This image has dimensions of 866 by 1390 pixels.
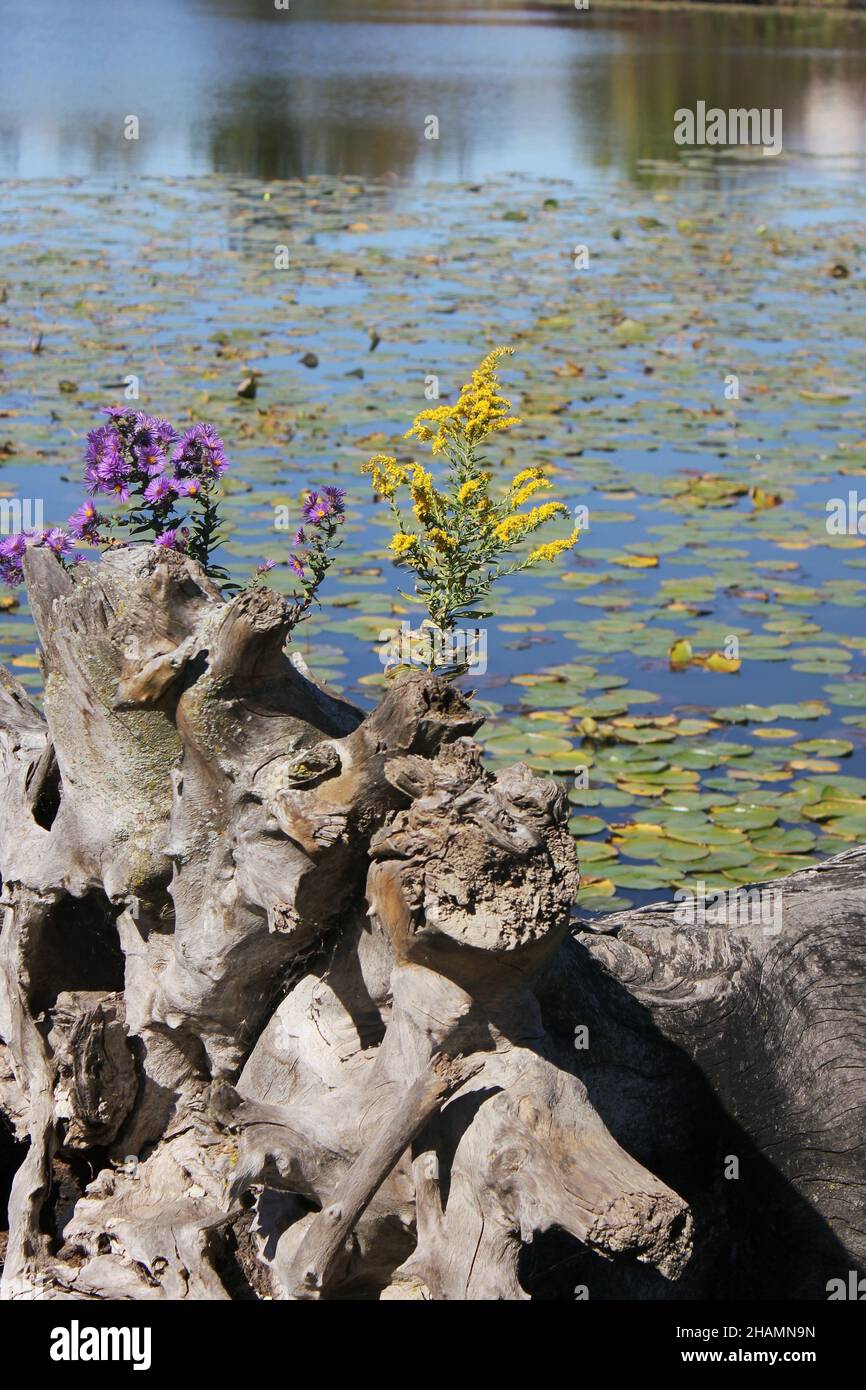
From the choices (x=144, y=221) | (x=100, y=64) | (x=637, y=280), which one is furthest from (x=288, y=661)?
(x=100, y=64)

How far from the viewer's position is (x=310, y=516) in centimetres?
267

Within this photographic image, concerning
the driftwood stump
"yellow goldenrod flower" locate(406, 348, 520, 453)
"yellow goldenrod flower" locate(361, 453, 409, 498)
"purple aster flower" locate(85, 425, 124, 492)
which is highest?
"yellow goldenrod flower" locate(406, 348, 520, 453)

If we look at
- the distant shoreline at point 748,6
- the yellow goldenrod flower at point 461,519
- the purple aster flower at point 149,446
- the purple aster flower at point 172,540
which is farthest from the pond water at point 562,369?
the distant shoreline at point 748,6

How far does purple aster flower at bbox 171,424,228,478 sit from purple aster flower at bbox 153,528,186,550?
0.35 ft

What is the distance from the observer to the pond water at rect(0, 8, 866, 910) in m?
4.38

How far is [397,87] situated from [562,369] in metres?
16.5

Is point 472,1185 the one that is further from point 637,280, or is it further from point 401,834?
point 637,280

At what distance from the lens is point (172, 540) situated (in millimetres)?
2543

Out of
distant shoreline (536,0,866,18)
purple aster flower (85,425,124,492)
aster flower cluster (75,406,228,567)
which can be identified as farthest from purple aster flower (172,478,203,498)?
distant shoreline (536,0,866,18)

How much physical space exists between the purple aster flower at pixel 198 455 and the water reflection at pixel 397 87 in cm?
1416

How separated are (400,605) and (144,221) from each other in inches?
349

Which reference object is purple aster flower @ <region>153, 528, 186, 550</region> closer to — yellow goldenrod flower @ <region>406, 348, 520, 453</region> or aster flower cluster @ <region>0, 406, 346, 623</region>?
aster flower cluster @ <region>0, 406, 346, 623</region>

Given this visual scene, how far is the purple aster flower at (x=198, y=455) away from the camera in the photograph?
8.72 feet

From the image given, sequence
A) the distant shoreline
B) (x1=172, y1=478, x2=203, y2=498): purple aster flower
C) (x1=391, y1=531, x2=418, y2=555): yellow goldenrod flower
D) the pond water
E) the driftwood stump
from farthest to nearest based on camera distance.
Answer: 1. the distant shoreline
2. the pond water
3. (x1=172, y1=478, x2=203, y2=498): purple aster flower
4. (x1=391, y1=531, x2=418, y2=555): yellow goldenrod flower
5. the driftwood stump
